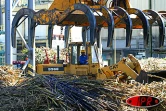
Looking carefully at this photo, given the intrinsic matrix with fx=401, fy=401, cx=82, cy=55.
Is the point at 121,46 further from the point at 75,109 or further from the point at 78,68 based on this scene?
the point at 75,109

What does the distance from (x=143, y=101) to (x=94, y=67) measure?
17.2 feet

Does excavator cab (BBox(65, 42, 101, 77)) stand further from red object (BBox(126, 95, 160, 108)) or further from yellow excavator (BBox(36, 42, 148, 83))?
red object (BBox(126, 95, 160, 108))

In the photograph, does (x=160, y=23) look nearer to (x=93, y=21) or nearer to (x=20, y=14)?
(x=93, y=21)

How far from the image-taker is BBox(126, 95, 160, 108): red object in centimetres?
745

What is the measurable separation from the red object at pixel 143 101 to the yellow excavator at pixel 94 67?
299 cm

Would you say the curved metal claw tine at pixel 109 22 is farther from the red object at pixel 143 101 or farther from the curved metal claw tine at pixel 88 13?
the red object at pixel 143 101

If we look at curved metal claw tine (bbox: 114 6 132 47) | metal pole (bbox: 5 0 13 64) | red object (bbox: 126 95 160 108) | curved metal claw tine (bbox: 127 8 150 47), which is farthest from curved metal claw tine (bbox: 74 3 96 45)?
metal pole (bbox: 5 0 13 64)

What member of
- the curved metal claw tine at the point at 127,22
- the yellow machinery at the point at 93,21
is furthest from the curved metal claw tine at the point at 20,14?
the curved metal claw tine at the point at 127,22

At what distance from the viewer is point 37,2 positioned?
40062mm

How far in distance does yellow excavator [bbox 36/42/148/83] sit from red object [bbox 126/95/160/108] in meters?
2.99

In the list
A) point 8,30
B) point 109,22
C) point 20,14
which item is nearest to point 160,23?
point 109,22

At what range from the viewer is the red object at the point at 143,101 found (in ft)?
24.4

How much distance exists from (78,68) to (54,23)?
5.76 feet

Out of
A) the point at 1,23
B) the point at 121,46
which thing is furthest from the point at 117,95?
the point at 121,46
